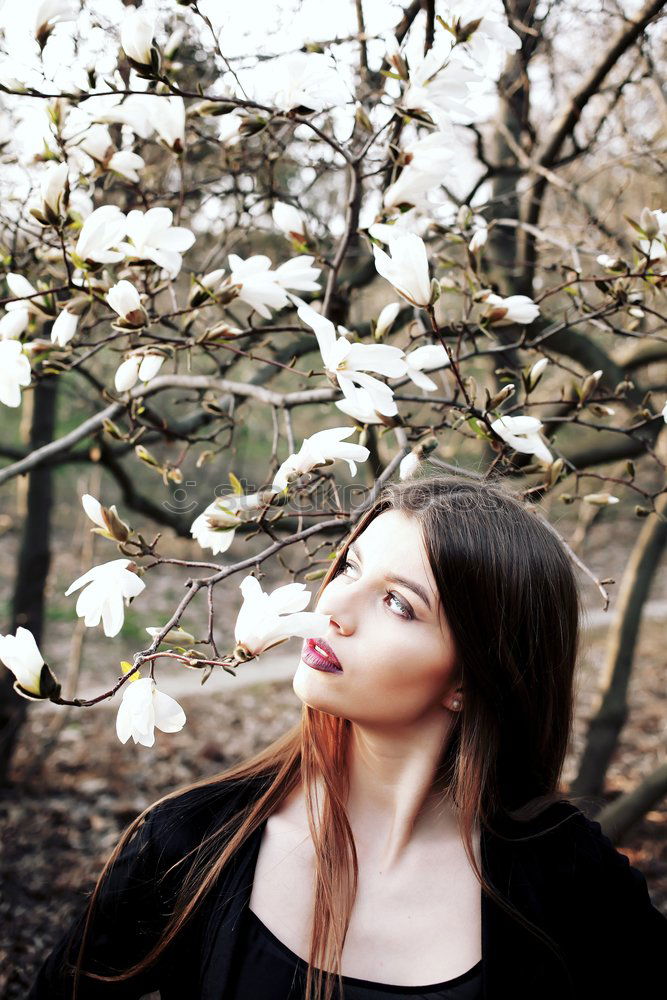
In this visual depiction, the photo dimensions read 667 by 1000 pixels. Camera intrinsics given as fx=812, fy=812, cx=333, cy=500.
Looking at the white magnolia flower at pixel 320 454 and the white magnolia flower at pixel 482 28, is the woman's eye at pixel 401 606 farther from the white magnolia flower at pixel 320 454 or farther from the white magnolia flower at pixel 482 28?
the white magnolia flower at pixel 482 28

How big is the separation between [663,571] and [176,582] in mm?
6132

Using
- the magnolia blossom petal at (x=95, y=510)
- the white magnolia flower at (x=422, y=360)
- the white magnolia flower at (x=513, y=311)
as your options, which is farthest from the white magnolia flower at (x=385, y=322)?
the magnolia blossom petal at (x=95, y=510)

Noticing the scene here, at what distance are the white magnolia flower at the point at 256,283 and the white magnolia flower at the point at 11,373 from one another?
34 centimetres

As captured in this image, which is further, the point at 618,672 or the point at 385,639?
the point at 618,672

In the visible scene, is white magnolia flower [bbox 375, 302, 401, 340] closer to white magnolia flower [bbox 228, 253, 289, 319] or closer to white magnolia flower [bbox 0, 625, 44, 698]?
white magnolia flower [bbox 228, 253, 289, 319]

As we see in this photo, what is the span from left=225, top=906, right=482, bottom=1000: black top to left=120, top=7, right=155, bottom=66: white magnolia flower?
1.31 meters

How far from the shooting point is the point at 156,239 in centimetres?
122

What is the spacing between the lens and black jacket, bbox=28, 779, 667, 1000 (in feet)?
4.20

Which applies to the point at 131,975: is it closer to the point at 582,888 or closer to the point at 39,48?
the point at 582,888

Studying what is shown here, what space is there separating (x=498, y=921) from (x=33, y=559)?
283cm

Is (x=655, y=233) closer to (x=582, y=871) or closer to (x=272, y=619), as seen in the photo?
(x=272, y=619)

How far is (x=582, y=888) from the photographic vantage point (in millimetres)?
1363

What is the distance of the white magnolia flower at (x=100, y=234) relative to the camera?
114 centimetres

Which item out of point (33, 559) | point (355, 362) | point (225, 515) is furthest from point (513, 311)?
point (33, 559)
